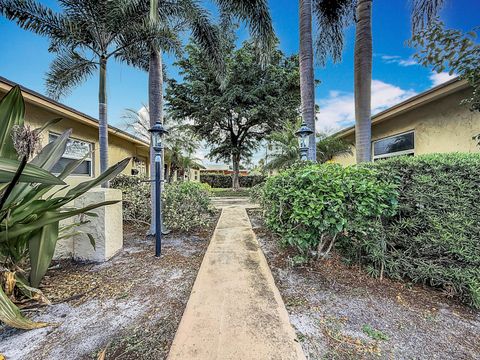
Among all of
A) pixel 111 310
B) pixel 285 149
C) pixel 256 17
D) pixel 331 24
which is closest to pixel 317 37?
pixel 331 24

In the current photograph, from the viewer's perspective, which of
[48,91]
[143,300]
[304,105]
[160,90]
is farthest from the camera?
[48,91]

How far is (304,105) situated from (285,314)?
4.90 m

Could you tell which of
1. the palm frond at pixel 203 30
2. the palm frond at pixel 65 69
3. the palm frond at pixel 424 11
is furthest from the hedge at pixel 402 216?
the palm frond at pixel 65 69

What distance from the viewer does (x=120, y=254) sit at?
370 centimetres

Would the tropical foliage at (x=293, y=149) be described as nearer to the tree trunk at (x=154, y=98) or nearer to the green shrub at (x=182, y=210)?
the green shrub at (x=182, y=210)

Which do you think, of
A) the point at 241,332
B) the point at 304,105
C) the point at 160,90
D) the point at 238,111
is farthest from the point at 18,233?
the point at 238,111

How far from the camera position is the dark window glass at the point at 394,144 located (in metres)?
6.68

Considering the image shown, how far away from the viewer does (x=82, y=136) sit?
753 cm

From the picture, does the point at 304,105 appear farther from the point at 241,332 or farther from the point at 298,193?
the point at 241,332

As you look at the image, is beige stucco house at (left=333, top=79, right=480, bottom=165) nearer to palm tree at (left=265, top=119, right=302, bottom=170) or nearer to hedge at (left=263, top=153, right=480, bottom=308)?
palm tree at (left=265, top=119, right=302, bottom=170)

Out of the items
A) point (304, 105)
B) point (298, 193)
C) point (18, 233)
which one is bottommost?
point (18, 233)

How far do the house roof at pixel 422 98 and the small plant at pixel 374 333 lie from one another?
17.3 feet

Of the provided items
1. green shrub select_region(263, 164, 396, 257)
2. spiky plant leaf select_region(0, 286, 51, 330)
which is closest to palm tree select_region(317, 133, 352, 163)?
green shrub select_region(263, 164, 396, 257)

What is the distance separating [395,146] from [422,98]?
2.11 m
